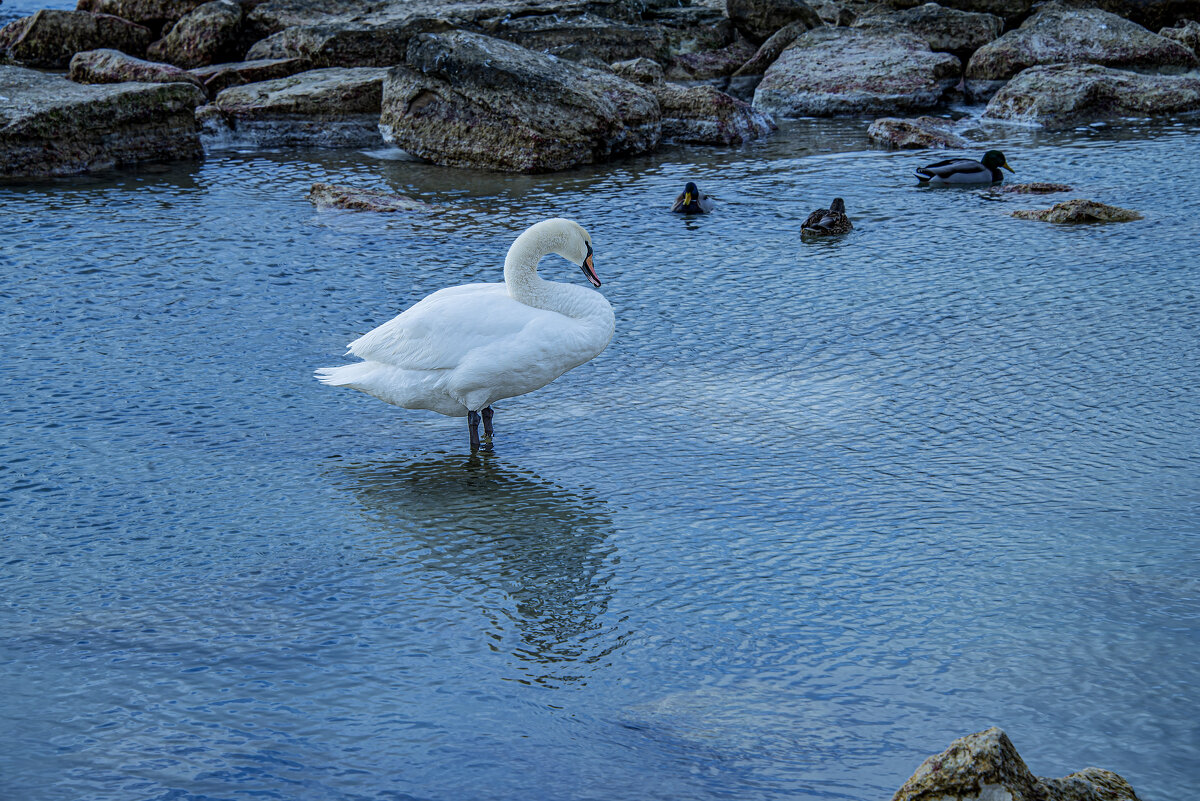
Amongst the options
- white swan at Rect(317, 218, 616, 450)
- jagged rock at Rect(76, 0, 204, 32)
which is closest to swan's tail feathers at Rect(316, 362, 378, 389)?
white swan at Rect(317, 218, 616, 450)

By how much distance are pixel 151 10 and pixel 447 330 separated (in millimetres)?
19685

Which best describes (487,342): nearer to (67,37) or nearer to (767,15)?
(767,15)

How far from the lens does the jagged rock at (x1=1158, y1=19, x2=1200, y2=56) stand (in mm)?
19500

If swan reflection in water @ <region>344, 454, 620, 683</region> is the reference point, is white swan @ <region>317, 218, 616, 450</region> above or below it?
above

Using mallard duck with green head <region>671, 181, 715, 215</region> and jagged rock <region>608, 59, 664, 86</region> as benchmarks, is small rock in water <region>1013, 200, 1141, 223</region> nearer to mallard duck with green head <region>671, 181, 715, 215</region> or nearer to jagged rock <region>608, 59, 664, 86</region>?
mallard duck with green head <region>671, 181, 715, 215</region>

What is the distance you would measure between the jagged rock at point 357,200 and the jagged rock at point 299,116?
439cm

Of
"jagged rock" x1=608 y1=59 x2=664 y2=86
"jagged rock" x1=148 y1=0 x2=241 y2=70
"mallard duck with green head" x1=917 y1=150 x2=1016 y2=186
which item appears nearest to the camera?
"mallard duck with green head" x1=917 y1=150 x2=1016 y2=186

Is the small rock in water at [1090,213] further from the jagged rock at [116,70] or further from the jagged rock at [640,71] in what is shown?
the jagged rock at [116,70]

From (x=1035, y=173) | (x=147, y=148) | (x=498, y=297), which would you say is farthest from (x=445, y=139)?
(x=498, y=297)

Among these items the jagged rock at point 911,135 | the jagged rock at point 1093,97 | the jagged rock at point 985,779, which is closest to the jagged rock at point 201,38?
the jagged rock at point 911,135

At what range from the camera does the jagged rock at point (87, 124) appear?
13.2m

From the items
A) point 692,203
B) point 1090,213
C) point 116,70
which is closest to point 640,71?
point 692,203

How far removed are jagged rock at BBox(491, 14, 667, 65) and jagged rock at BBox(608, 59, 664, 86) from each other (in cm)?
147

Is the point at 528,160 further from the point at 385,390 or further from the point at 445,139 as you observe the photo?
the point at 385,390
